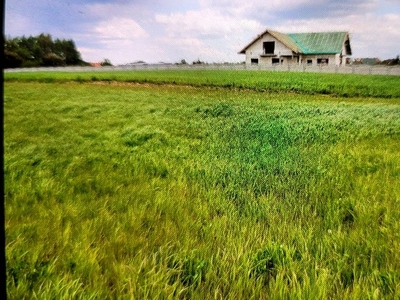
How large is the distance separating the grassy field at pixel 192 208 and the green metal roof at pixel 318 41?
173 inches

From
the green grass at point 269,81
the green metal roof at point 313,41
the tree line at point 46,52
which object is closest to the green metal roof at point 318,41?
the green metal roof at point 313,41

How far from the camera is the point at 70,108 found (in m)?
4.10

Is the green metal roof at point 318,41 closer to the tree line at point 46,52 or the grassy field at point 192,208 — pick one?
the grassy field at point 192,208

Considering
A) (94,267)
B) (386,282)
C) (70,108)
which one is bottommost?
(386,282)

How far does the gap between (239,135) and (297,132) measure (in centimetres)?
84

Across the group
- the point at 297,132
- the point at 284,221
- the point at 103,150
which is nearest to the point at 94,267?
the point at 284,221

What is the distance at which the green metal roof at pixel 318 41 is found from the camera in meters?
8.20

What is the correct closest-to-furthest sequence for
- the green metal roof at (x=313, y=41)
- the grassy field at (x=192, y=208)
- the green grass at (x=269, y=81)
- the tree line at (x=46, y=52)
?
1. the grassy field at (x=192, y=208)
2. the tree line at (x=46, y=52)
3. the green metal roof at (x=313, y=41)
4. the green grass at (x=269, y=81)

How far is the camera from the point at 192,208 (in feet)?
6.84

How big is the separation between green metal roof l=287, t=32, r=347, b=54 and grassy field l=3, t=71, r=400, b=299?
4.40 m

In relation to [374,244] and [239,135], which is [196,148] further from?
[374,244]

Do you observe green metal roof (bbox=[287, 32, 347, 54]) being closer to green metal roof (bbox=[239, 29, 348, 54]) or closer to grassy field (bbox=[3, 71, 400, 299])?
green metal roof (bbox=[239, 29, 348, 54])

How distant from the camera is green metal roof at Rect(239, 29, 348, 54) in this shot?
8.13 meters

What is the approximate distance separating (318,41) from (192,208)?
25.8 feet
